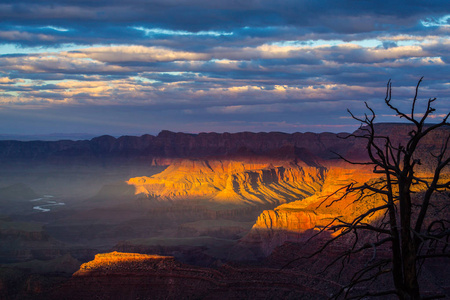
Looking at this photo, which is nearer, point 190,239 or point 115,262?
point 115,262

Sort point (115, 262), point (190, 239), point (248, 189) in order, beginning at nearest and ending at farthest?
point (115, 262), point (190, 239), point (248, 189)

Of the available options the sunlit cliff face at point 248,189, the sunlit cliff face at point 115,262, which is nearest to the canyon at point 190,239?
the sunlit cliff face at point 115,262

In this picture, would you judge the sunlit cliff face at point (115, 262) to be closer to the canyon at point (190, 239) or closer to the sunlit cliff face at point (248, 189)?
the canyon at point (190, 239)

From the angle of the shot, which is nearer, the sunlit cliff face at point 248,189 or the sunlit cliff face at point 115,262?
the sunlit cliff face at point 115,262

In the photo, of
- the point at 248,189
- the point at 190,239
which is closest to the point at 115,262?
the point at 190,239

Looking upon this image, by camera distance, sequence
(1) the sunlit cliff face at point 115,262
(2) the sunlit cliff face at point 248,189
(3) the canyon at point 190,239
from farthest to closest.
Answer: (2) the sunlit cliff face at point 248,189
(1) the sunlit cliff face at point 115,262
(3) the canyon at point 190,239

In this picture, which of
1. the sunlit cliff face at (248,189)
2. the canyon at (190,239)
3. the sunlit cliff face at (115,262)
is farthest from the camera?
the sunlit cliff face at (248,189)

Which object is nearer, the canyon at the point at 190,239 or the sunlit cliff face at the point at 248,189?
the canyon at the point at 190,239

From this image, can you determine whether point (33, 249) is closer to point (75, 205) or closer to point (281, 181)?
point (75, 205)

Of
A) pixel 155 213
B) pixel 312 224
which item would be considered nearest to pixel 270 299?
pixel 312 224

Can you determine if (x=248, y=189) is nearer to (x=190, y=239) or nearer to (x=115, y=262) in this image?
(x=190, y=239)

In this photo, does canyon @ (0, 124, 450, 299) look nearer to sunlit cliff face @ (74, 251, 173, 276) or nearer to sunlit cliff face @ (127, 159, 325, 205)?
sunlit cliff face @ (74, 251, 173, 276)

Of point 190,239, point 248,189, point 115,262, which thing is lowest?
point 190,239
